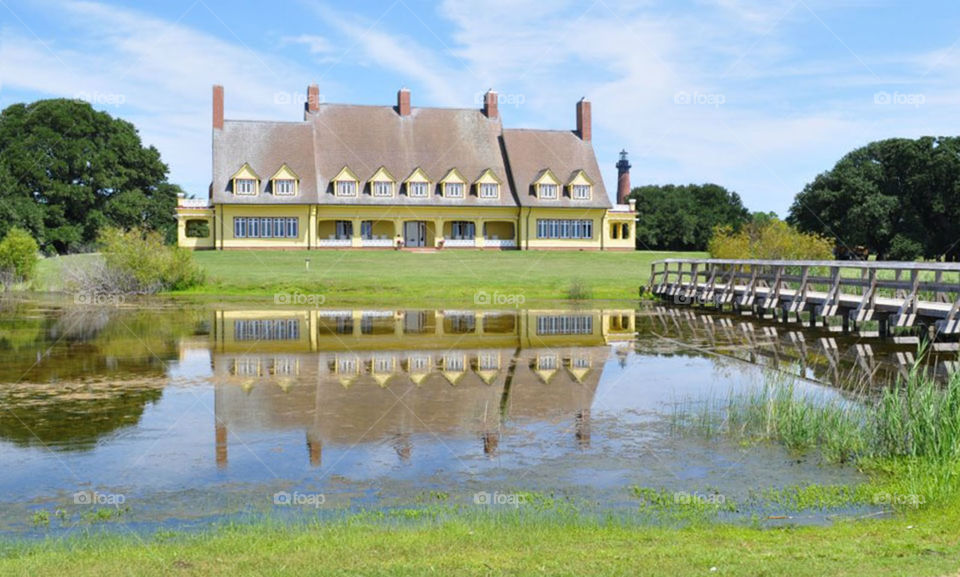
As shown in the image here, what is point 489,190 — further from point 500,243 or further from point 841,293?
point 841,293

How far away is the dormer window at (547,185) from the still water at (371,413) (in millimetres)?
34776

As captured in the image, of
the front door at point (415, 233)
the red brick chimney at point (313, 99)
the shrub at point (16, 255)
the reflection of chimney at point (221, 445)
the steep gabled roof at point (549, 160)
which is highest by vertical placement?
the red brick chimney at point (313, 99)

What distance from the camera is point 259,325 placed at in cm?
2447

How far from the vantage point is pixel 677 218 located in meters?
77.2

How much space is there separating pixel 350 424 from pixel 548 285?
24753 mm

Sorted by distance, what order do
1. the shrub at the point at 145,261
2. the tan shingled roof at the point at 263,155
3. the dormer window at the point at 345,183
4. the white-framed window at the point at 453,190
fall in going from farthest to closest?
the white-framed window at the point at 453,190, the dormer window at the point at 345,183, the tan shingled roof at the point at 263,155, the shrub at the point at 145,261

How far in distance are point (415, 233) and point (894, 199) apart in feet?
106

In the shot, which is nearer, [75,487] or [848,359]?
[75,487]

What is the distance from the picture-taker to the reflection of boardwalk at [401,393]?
11242mm

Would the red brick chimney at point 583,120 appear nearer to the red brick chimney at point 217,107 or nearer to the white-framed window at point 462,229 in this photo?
the white-framed window at point 462,229

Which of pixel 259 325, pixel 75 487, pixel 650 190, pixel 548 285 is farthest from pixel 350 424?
pixel 650 190

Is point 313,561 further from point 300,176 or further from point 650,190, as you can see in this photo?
point 650,190

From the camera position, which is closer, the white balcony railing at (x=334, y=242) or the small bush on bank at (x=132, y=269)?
the small bush on bank at (x=132, y=269)

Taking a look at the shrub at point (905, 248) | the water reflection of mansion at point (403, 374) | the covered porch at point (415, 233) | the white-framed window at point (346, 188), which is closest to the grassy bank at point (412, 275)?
the covered porch at point (415, 233)
